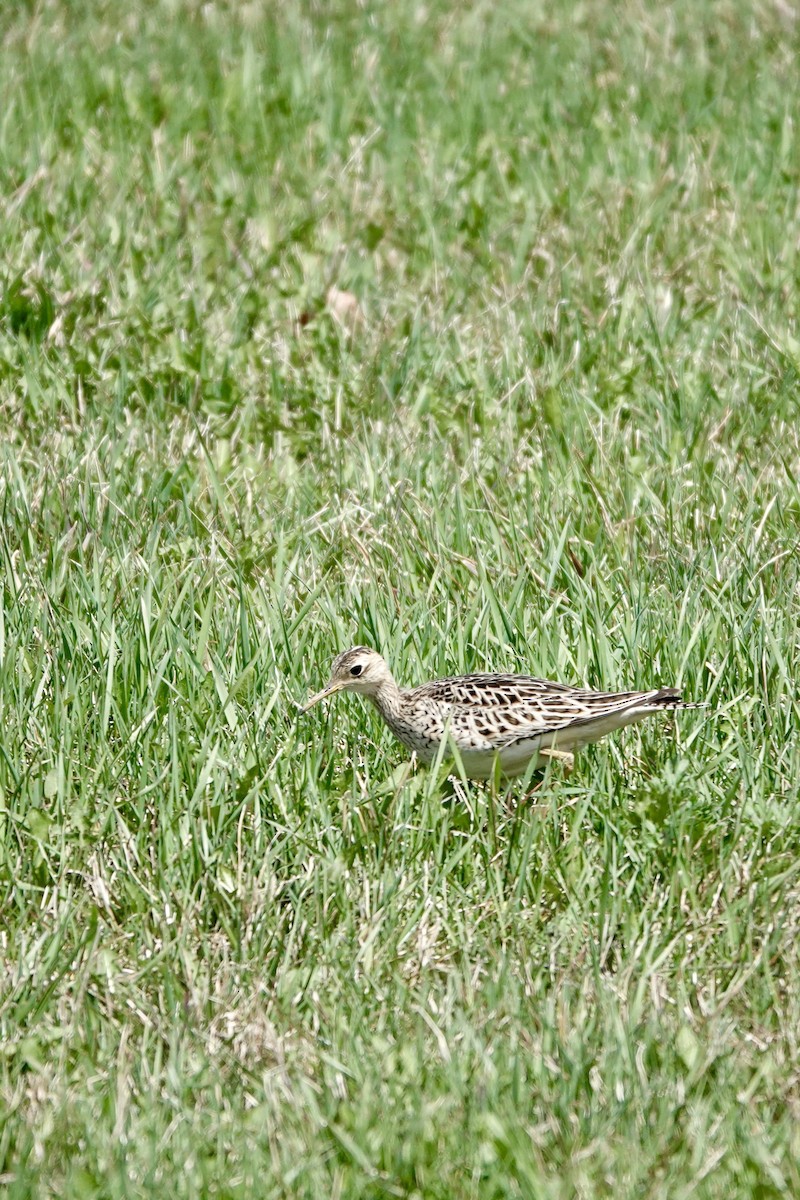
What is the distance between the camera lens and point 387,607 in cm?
552

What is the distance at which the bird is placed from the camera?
4.62 meters

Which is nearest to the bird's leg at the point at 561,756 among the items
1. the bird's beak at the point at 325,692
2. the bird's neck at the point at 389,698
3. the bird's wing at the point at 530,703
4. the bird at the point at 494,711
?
the bird at the point at 494,711

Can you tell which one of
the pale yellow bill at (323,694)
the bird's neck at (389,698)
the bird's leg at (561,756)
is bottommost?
the bird's leg at (561,756)

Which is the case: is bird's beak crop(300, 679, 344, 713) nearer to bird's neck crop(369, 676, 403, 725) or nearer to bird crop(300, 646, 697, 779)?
bird crop(300, 646, 697, 779)

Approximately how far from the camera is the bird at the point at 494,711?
4.62 metres

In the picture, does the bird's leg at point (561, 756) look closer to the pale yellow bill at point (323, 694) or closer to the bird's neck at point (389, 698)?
the bird's neck at point (389, 698)

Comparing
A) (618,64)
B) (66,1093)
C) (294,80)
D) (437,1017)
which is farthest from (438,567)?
(618,64)

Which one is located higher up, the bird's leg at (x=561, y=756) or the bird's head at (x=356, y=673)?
the bird's head at (x=356, y=673)

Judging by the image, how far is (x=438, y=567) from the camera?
5719mm

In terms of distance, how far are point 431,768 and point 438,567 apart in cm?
117

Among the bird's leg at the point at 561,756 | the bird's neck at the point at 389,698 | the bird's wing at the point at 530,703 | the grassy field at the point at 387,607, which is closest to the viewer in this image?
the grassy field at the point at 387,607

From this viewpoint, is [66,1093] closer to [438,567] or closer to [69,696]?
[69,696]

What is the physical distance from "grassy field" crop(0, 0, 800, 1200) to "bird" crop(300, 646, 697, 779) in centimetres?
13

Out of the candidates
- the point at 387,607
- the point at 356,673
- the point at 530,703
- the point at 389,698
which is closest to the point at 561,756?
the point at 530,703
